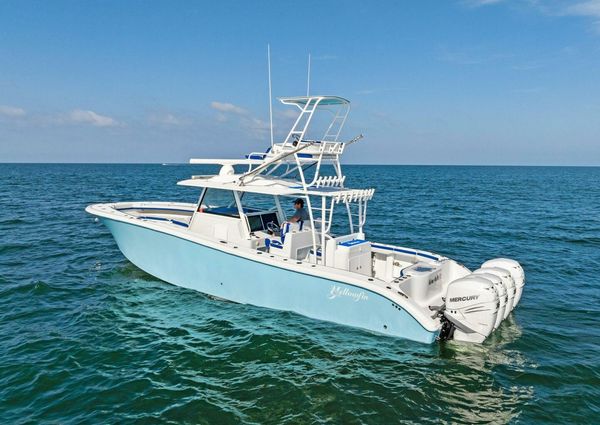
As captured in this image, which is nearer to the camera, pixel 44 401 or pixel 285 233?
pixel 44 401

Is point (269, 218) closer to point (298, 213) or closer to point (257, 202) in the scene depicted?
point (257, 202)

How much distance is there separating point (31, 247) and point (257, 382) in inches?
454

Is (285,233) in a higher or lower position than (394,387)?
higher

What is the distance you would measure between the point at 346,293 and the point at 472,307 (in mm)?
2147

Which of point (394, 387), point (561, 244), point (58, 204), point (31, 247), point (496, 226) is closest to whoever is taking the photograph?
point (394, 387)

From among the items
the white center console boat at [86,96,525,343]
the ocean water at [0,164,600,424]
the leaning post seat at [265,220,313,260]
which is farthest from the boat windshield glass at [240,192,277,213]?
the ocean water at [0,164,600,424]

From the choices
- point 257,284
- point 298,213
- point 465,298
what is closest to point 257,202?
point 298,213

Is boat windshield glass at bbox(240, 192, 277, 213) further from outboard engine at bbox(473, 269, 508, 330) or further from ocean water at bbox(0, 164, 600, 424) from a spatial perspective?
outboard engine at bbox(473, 269, 508, 330)

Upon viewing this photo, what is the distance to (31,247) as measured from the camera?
559 inches

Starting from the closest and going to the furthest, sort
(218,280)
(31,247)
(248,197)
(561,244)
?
(218,280) < (248,197) < (31,247) < (561,244)

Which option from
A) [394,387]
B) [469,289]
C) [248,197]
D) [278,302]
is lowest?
[394,387]

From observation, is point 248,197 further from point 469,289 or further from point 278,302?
point 469,289

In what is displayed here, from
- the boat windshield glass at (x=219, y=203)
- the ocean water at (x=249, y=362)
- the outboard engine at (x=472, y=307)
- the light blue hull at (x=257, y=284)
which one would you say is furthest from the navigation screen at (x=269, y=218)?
the outboard engine at (x=472, y=307)

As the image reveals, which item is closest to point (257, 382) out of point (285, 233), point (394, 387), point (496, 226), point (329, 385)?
point (329, 385)
